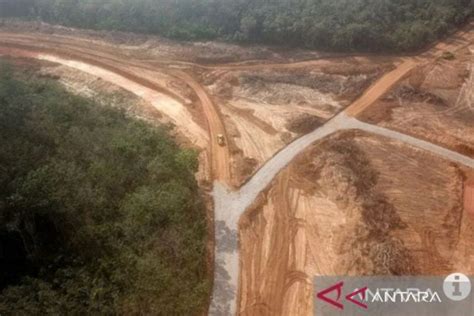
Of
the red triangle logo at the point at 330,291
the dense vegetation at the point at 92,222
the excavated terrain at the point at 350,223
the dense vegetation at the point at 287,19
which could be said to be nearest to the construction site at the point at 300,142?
the excavated terrain at the point at 350,223

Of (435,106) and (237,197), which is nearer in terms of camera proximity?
(237,197)

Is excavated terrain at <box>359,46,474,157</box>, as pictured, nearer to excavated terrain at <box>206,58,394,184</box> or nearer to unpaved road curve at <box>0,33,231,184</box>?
excavated terrain at <box>206,58,394,184</box>

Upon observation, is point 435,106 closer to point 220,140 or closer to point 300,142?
point 300,142

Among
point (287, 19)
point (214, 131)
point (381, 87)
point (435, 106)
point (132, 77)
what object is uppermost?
point (287, 19)

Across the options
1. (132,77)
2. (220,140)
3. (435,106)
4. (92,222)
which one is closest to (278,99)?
(220,140)

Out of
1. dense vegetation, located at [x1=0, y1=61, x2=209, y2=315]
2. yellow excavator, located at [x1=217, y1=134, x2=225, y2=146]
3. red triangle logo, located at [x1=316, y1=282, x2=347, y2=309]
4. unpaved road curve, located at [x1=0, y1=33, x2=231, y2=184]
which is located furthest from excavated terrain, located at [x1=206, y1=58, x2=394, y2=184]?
red triangle logo, located at [x1=316, y1=282, x2=347, y2=309]

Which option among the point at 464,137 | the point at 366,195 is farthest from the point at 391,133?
the point at 366,195

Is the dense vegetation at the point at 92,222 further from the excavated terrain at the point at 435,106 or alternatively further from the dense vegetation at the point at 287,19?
the dense vegetation at the point at 287,19

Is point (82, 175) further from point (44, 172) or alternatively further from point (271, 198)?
point (271, 198)
